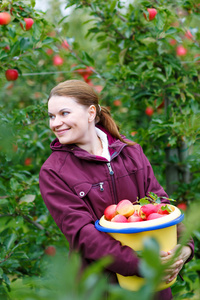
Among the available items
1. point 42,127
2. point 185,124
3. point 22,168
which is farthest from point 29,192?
point 185,124

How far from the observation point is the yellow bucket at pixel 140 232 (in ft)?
3.81

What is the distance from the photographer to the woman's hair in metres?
1.46

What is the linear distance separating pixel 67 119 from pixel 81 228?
1.37 ft

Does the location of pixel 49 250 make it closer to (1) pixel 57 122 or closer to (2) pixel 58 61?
(1) pixel 57 122

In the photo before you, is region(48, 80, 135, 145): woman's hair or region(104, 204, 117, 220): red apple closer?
region(104, 204, 117, 220): red apple

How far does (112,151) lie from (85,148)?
114 mm

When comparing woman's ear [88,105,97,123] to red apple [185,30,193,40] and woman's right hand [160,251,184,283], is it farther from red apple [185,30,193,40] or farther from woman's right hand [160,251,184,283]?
red apple [185,30,193,40]

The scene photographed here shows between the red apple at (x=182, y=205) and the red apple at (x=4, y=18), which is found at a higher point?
the red apple at (x=4, y=18)

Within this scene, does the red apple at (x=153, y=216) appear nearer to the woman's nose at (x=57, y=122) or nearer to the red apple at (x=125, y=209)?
the red apple at (x=125, y=209)

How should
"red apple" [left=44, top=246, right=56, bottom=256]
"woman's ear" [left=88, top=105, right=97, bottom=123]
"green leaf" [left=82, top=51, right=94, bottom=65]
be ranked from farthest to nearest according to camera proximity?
"green leaf" [left=82, top=51, right=94, bottom=65] < "red apple" [left=44, top=246, right=56, bottom=256] < "woman's ear" [left=88, top=105, right=97, bottom=123]

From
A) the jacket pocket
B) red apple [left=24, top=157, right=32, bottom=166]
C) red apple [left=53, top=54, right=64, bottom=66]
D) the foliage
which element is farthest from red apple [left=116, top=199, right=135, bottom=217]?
red apple [left=53, top=54, right=64, bottom=66]

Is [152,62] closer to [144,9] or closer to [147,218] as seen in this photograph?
[144,9]

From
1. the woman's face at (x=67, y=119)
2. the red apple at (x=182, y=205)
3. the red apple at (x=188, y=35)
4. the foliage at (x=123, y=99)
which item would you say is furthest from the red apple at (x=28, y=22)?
the red apple at (x=182, y=205)

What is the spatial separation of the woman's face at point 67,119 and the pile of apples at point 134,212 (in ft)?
1.08
